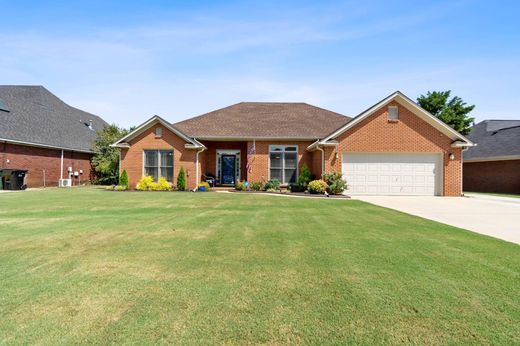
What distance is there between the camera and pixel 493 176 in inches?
875

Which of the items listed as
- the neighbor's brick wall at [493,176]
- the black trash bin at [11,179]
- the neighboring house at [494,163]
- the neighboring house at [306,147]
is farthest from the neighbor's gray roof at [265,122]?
the neighbor's brick wall at [493,176]

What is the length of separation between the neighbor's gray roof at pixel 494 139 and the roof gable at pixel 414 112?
7.13m

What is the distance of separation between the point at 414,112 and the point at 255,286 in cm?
1706

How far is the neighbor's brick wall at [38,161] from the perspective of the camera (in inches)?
799

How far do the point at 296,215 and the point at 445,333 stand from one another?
6.46 metres

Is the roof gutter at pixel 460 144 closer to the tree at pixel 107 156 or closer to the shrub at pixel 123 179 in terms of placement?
the shrub at pixel 123 179

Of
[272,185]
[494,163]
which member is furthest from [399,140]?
[494,163]

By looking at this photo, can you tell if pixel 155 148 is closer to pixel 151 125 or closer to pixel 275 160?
pixel 151 125

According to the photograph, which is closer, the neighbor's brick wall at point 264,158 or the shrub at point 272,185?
the shrub at point 272,185

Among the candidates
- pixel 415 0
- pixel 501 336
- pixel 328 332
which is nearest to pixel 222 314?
pixel 328 332

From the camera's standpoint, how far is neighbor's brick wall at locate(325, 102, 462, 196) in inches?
668

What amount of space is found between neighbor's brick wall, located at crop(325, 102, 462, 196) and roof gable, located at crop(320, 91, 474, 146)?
Result: 207mm

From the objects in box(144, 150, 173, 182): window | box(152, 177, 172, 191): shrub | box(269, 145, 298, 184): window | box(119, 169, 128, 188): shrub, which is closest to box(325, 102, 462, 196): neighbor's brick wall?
box(269, 145, 298, 184): window

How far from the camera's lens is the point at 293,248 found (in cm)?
519
